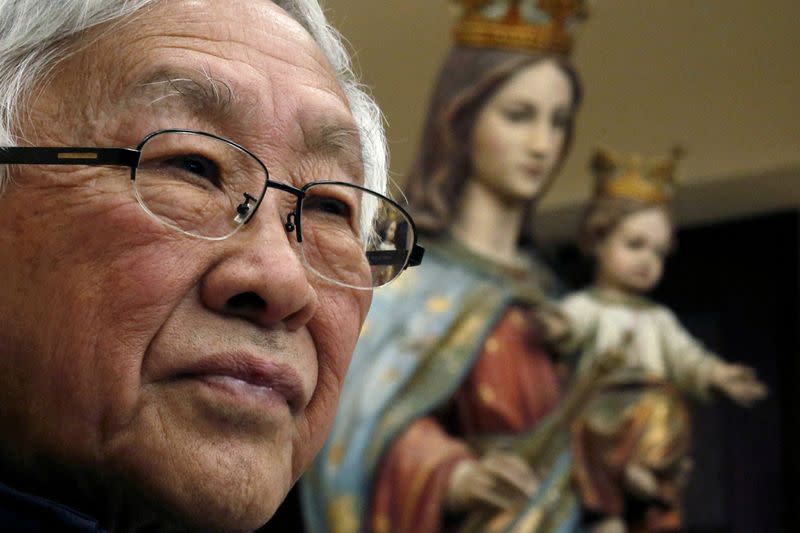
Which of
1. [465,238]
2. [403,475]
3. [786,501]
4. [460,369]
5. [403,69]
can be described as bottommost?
[786,501]

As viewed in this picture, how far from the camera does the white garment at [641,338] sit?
122 inches

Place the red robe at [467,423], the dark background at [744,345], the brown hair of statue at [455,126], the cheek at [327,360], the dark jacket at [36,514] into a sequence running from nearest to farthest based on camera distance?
the dark jacket at [36,514] < the cheek at [327,360] < the red robe at [467,423] < the brown hair of statue at [455,126] < the dark background at [744,345]

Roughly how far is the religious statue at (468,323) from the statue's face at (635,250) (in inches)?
7.2

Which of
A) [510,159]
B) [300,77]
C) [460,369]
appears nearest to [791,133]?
[510,159]

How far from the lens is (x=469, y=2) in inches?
120

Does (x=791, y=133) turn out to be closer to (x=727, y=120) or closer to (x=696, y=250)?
(x=727, y=120)

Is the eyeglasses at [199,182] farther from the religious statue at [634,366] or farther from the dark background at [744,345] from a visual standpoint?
the dark background at [744,345]

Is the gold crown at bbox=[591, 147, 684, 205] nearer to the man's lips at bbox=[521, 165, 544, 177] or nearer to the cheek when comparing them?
the man's lips at bbox=[521, 165, 544, 177]

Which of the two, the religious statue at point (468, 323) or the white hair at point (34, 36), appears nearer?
the white hair at point (34, 36)

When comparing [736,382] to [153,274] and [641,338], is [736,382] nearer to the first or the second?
[641,338]

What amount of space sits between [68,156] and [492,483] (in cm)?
210

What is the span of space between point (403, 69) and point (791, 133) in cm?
124

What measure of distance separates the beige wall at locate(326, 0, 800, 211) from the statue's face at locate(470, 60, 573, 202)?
36.0 inches

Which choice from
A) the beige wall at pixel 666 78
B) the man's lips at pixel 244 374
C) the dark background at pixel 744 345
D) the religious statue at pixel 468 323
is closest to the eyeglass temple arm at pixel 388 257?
the man's lips at pixel 244 374
